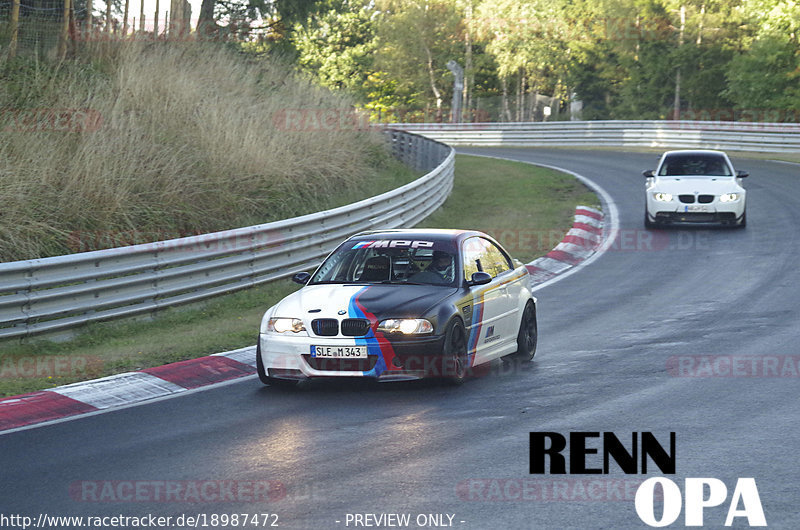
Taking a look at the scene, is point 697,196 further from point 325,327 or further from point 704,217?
point 325,327

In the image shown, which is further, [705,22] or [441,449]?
[705,22]

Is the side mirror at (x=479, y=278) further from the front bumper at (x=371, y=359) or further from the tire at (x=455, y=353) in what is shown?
the front bumper at (x=371, y=359)

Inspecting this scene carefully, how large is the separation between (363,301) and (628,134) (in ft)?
122

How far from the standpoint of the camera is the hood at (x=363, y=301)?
30.6 feet

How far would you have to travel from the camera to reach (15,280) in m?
11.3

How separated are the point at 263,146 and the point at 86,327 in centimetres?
768

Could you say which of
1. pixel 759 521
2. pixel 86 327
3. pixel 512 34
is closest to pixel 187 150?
pixel 86 327

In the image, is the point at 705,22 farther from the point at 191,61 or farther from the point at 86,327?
the point at 86,327

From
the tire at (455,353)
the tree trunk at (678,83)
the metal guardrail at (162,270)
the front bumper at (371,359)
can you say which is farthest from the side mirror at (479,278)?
the tree trunk at (678,83)

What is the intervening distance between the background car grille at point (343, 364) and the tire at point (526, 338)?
215cm

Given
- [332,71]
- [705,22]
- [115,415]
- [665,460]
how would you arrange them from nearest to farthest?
[665,460]
[115,415]
[705,22]
[332,71]

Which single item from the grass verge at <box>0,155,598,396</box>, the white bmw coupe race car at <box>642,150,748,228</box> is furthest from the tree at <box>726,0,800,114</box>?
the grass verge at <box>0,155,598,396</box>

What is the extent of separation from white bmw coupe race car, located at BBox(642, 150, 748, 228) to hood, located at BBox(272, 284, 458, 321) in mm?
12293

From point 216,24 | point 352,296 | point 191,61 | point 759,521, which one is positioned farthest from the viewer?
point 216,24
